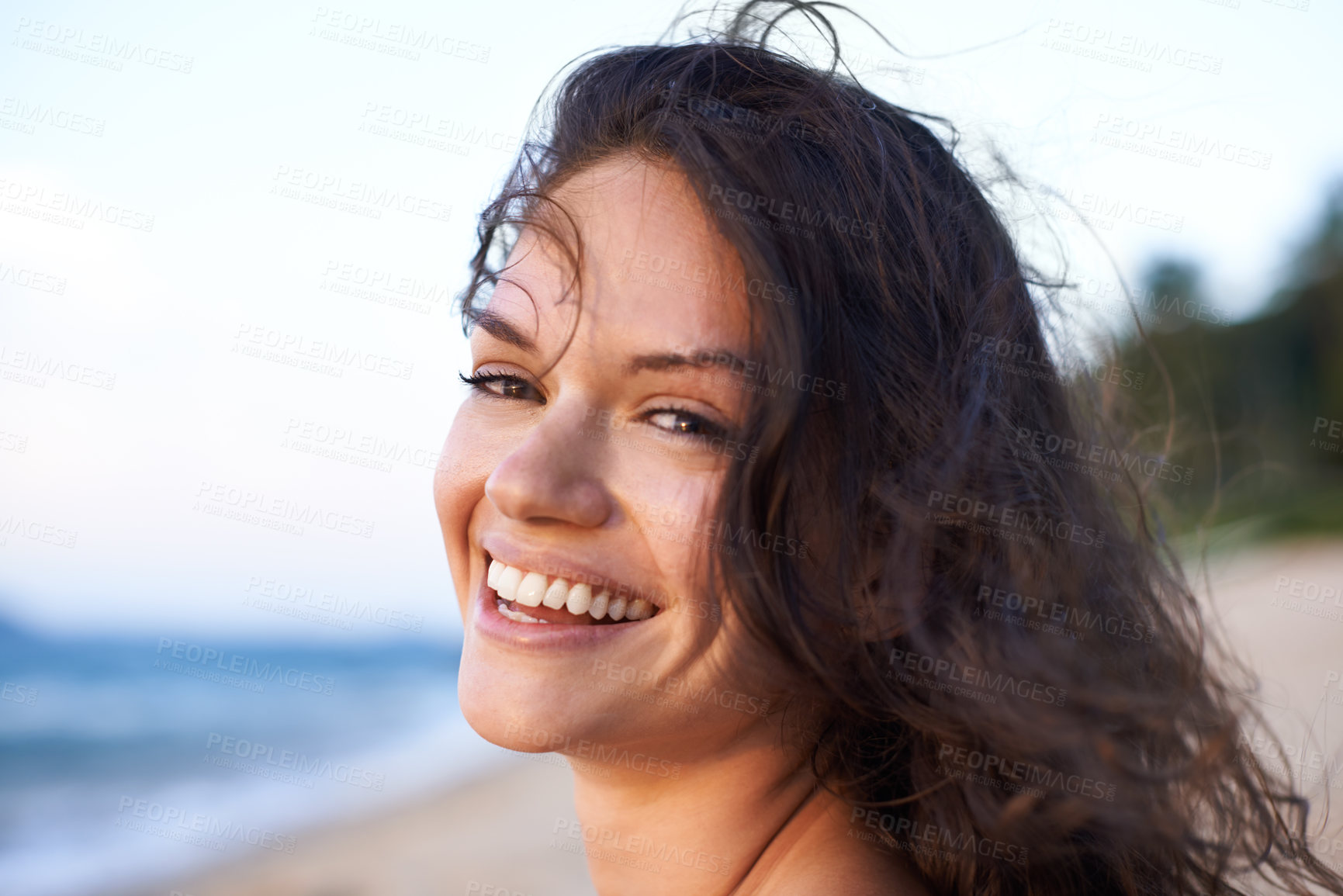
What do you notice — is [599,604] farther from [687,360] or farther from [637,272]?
[637,272]

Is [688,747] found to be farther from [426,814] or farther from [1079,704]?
[426,814]

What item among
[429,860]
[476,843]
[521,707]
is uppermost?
[521,707]

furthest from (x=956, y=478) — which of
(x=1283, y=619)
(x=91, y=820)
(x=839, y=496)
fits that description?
(x=1283, y=619)

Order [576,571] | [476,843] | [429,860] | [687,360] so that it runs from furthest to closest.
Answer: [476,843] < [429,860] < [576,571] < [687,360]

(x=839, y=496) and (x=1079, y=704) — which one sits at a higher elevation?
(x=839, y=496)

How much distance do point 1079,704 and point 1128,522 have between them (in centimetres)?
80

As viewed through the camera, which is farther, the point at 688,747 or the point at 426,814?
the point at 426,814

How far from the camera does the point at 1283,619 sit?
16391mm

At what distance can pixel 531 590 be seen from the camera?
73.7 inches

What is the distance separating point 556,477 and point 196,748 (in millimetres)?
12175

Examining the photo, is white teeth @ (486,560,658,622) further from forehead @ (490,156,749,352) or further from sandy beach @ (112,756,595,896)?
sandy beach @ (112,756,595,896)

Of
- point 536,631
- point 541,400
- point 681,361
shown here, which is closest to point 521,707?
point 536,631

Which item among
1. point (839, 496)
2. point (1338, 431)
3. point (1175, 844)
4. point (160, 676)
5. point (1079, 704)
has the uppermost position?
point (839, 496)

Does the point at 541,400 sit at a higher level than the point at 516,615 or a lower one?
higher
